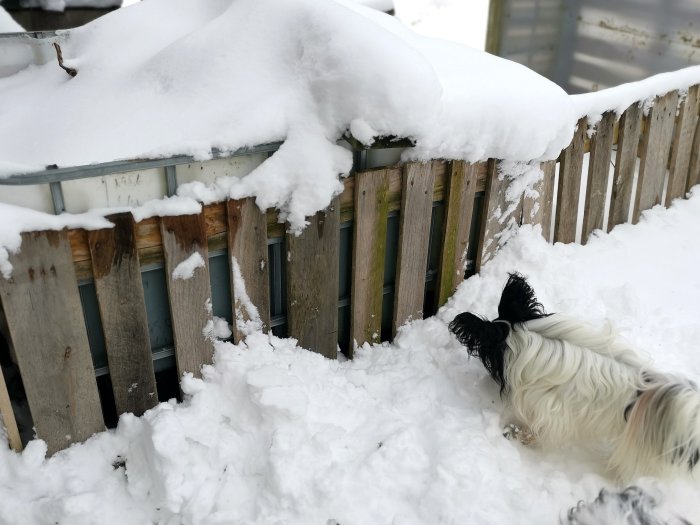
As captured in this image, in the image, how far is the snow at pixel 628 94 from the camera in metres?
3.63

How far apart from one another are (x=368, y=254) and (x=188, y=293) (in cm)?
86

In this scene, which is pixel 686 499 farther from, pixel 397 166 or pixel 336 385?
pixel 397 166

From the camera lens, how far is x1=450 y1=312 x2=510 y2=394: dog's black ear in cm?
262

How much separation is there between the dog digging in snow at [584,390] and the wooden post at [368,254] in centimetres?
46

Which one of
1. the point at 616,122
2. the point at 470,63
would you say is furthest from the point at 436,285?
the point at 616,122

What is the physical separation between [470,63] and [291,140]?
1.36 meters

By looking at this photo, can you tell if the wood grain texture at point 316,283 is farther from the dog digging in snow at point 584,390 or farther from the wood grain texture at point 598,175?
the wood grain texture at point 598,175

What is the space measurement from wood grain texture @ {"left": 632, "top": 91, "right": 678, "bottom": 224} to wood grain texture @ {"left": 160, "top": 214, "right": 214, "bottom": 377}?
3.34 m

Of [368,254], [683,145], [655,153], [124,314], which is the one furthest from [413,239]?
[683,145]

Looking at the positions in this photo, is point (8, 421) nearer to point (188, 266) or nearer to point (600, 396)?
point (188, 266)

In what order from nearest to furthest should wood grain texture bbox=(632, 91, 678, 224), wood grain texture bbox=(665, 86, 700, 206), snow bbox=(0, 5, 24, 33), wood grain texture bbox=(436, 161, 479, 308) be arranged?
wood grain texture bbox=(436, 161, 479, 308)
snow bbox=(0, 5, 24, 33)
wood grain texture bbox=(632, 91, 678, 224)
wood grain texture bbox=(665, 86, 700, 206)

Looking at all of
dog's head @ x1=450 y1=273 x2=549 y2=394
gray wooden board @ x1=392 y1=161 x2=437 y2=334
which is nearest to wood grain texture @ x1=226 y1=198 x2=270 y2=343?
gray wooden board @ x1=392 y1=161 x2=437 y2=334

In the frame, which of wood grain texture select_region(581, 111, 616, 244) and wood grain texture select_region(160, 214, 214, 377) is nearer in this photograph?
wood grain texture select_region(160, 214, 214, 377)

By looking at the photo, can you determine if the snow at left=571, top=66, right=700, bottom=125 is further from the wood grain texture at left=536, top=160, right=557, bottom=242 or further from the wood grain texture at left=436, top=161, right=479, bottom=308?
the wood grain texture at left=436, top=161, right=479, bottom=308
